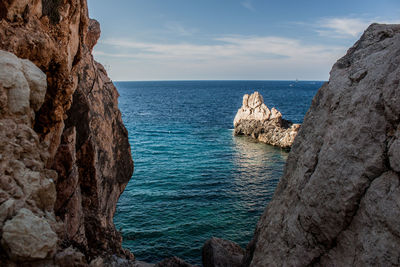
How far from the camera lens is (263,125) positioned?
67.8 meters

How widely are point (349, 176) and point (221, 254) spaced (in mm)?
9770

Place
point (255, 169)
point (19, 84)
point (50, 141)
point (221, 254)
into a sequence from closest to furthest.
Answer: point (19, 84)
point (50, 141)
point (221, 254)
point (255, 169)

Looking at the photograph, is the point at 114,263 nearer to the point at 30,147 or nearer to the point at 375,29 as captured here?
→ the point at 30,147

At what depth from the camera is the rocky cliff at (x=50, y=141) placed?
6918mm

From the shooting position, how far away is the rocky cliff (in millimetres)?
6918

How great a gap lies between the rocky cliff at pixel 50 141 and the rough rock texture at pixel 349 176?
6.32 meters

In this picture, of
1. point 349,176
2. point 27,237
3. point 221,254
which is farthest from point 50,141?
point 221,254

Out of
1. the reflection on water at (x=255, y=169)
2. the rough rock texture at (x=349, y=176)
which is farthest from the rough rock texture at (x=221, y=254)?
the reflection on water at (x=255, y=169)

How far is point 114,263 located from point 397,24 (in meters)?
14.8

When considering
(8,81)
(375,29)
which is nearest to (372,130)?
(375,29)

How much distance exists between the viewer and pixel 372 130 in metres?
8.15

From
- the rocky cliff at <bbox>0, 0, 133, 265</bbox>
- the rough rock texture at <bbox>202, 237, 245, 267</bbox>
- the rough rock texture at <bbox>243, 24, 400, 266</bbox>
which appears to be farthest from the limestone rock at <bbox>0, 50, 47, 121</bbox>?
the rough rock texture at <bbox>202, 237, 245, 267</bbox>

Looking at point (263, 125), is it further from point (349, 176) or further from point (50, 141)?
point (349, 176)

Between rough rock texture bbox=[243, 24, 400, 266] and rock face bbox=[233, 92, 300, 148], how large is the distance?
49335 mm
